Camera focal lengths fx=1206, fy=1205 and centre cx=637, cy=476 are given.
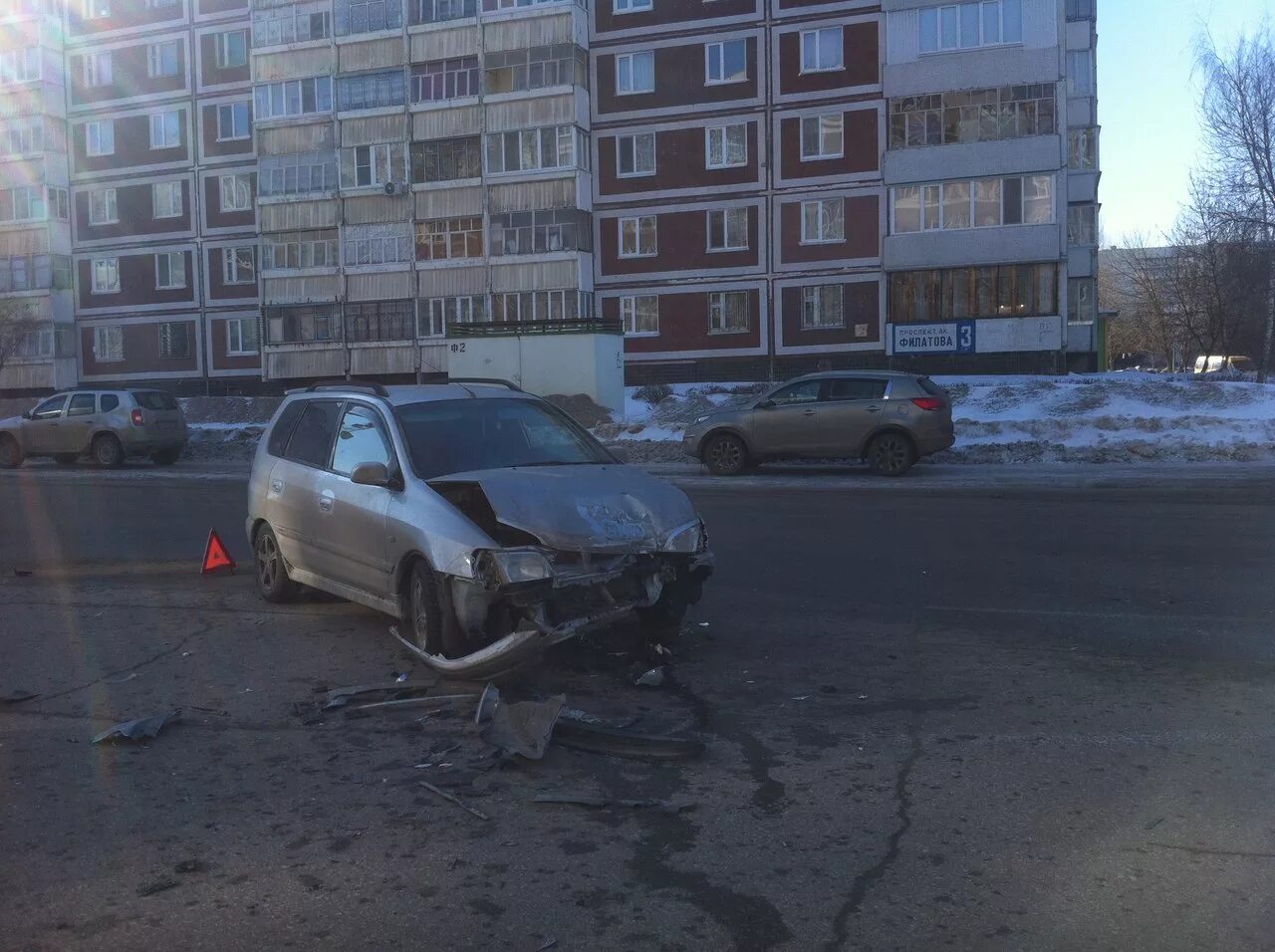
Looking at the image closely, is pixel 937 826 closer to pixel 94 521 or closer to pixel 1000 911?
pixel 1000 911

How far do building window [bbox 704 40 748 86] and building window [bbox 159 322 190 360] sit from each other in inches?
929

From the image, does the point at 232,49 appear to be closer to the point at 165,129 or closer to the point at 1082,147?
the point at 165,129

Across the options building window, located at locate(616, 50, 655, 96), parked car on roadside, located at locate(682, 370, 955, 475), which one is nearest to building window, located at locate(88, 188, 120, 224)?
building window, located at locate(616, 50, 655, 96)

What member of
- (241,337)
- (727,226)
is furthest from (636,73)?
(241,337)

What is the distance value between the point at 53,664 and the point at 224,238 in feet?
146

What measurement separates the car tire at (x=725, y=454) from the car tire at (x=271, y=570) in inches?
457

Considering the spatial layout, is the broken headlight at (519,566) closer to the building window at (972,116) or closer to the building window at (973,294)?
the building window at (973,294)

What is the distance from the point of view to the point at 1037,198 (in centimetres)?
3759

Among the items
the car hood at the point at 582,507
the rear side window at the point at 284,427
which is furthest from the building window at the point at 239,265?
the car hood at the point at 582,507

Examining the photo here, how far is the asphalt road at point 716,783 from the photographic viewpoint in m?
3.77

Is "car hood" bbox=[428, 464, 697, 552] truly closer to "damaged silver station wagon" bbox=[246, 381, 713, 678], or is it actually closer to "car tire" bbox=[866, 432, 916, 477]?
"damaged silver station wagon" bbox=[246, 381, 713, 678]

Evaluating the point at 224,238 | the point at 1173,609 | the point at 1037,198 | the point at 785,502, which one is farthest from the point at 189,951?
the point at 224,238

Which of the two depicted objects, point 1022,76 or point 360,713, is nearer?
point 360,713

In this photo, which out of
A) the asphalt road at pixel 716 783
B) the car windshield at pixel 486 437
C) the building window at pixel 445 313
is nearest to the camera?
the asphalt road at pixel 716 783
